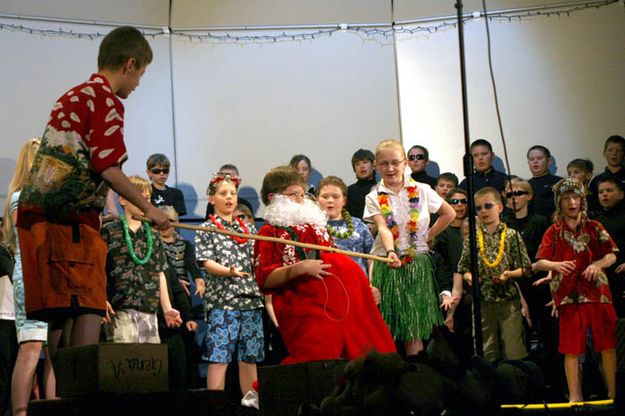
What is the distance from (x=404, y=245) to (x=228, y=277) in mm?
1209

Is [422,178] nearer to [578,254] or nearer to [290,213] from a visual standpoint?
[578,254]

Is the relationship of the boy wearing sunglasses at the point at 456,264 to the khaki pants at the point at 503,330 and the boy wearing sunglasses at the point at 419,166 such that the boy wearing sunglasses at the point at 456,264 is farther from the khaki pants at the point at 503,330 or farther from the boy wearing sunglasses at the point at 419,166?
the boy wearing sunglasses at the point at 419,166

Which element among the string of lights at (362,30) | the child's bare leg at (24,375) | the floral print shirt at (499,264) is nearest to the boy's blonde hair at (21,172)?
the child's bare leg at (24,375)

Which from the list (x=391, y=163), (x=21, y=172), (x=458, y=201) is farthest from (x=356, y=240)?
(x=21, y=172)

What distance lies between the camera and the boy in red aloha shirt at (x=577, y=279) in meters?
5.70

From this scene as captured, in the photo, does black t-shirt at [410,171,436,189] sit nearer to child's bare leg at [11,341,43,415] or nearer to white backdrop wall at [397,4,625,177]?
white backdrop wall at [397,4,625,177]

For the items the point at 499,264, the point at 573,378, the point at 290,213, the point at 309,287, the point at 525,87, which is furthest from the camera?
the point at 525,87

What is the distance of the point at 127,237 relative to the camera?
5.55 m

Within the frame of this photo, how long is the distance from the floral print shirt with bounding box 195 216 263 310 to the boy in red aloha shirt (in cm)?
194

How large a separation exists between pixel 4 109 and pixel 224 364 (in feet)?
12.3

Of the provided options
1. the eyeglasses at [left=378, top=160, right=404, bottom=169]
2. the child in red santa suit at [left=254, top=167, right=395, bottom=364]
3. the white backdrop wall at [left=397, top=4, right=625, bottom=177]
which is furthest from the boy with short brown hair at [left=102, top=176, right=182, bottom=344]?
the white backdrop wall at [left=397, top=4, right=625, bottom=177]

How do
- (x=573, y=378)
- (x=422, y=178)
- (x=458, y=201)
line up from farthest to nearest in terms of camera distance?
(x=422, y=178), (x=458, y=201), (x=573, y=378)

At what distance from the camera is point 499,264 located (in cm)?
636

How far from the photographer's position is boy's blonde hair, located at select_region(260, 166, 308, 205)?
4.70m
